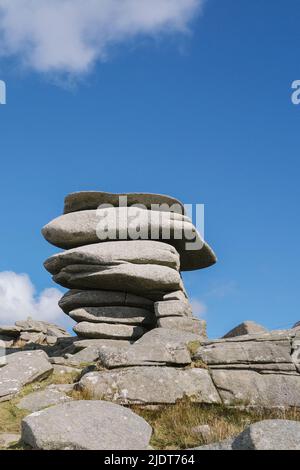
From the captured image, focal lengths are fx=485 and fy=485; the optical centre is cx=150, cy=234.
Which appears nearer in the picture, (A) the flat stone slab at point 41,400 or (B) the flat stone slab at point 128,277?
(A) the flat stone slab at point 41,400

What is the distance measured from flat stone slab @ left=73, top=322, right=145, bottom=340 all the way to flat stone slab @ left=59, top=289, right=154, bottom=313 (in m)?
1.45

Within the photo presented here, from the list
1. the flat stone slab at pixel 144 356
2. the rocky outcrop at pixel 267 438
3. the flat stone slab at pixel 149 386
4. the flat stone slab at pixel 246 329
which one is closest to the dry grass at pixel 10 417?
the flat stone slab at pixel 149 386

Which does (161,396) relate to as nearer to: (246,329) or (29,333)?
(246,329)

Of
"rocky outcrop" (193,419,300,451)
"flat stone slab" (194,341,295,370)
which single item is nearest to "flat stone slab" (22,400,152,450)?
"rocky outcrop" (193,419,300,451)

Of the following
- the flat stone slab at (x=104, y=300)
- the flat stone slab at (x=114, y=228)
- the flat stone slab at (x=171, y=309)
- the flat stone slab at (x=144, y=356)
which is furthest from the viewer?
the flat stone slab at (x=114, y=228)

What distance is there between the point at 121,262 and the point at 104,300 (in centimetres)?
222

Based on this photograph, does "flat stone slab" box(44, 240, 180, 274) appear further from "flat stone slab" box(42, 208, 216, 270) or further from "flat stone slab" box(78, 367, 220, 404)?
"flat stone slab" box(78, 367, 220, 404)

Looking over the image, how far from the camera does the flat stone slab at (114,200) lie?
2519 cm

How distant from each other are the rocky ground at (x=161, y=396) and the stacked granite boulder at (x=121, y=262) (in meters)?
5.24

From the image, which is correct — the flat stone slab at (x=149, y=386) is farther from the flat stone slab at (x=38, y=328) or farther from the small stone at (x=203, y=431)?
the flat stone slab at (x=38, y=328)

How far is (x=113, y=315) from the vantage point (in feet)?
76.9

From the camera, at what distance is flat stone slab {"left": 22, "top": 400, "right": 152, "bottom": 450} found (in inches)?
355

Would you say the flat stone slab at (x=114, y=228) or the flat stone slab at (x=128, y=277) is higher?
the flat stone slab at (x=114, y=228)

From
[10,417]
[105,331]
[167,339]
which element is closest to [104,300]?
[105,331]
